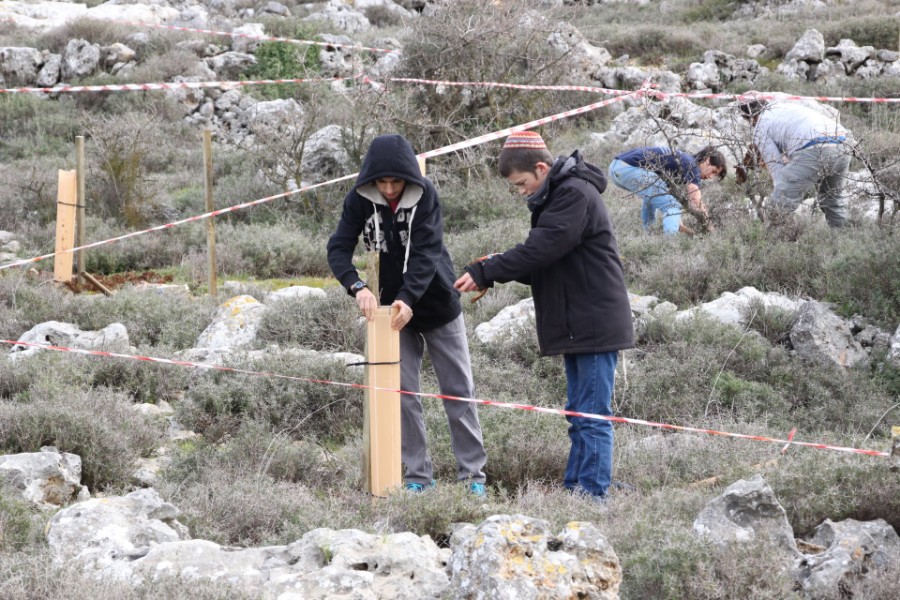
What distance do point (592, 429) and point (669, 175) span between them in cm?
445

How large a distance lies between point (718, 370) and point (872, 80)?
11.8 m

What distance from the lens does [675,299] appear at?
757 cm

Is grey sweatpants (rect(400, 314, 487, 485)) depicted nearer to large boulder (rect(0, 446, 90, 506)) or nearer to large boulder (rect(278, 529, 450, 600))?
large boulder (rect(278, 529, 450, 600))

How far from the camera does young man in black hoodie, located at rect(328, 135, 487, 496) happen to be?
4344 mm

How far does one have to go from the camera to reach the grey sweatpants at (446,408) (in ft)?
15.0

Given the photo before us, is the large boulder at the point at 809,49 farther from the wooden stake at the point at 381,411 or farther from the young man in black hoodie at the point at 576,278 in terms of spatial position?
the wooden stake at the point at 381,411

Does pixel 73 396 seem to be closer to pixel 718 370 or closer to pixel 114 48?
pixel 718 370

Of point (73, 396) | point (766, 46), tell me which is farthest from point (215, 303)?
point (766, 46)

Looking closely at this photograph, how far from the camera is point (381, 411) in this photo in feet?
14.1

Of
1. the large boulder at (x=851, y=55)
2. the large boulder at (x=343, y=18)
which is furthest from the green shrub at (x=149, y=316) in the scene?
the large boulder at (x=343, y=18)

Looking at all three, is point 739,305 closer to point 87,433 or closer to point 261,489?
point 261,489

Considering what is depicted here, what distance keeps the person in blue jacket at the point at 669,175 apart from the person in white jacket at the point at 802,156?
44 cm

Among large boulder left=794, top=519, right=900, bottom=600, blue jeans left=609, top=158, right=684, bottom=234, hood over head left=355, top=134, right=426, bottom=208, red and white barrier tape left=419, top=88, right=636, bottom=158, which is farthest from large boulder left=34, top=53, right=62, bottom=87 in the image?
large boulder left=794, top=519, right=900, bottom=600

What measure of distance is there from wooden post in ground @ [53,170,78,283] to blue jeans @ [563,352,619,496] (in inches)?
223
